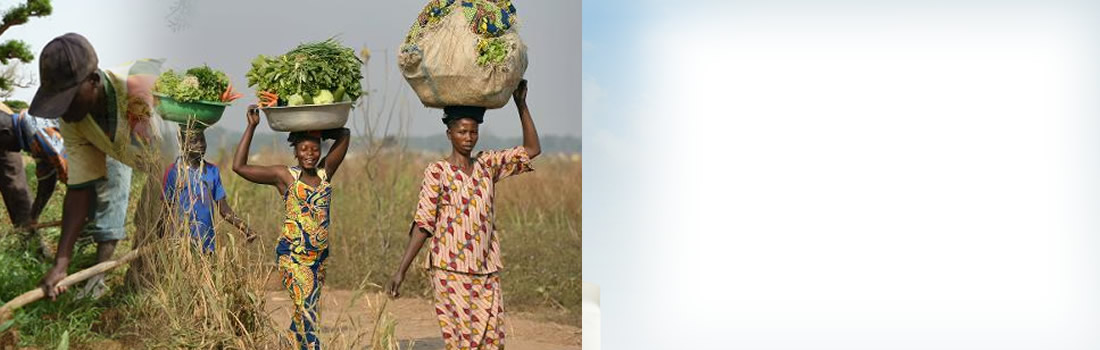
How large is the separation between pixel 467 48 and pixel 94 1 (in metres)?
2.80

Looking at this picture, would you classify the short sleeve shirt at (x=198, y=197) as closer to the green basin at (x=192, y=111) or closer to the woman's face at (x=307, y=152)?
the green basin at (x=192, y=111)

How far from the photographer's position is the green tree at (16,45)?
6777 mm

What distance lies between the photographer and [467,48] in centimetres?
532

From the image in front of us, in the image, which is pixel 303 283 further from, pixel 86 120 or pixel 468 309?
pixel 86 120

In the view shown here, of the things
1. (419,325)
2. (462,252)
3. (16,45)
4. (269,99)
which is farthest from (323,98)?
(419,325)

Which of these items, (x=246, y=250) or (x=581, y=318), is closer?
(x=246, y=250)

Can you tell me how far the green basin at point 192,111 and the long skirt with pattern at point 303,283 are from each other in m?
0.88

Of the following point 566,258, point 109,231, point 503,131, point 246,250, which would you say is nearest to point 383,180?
point 503,131

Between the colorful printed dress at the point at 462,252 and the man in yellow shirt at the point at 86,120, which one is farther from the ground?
the man in yellow shirt at the point at 86,120

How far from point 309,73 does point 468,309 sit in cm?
124

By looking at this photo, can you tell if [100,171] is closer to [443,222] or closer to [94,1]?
[94,1]

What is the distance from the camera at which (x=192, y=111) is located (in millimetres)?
6039

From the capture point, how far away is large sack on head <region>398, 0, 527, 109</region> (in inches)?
209

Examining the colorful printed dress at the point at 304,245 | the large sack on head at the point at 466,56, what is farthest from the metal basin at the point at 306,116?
the large sack on head at the point at 466,56
